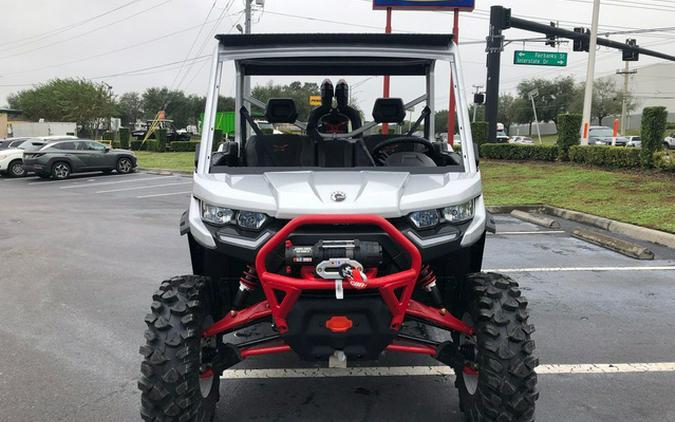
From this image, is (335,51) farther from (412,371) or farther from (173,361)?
(412,371)

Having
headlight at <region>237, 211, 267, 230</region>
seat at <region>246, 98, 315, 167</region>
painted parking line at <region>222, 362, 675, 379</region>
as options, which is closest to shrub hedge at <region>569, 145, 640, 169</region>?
painted parking line at <region>222, 362, 675, 379</region>

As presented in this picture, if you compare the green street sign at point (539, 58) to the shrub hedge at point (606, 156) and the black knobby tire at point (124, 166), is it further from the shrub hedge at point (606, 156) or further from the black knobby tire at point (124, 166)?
the black knobby tire at point (124, 166)

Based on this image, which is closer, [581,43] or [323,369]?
[323,369]

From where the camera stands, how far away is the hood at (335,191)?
8.96 ft

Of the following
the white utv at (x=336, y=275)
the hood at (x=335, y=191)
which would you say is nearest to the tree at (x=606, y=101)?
the white utv at (x=336, y=275)

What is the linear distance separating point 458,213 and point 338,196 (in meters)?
0.65

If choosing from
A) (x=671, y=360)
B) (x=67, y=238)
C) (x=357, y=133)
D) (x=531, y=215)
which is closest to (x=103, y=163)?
(x=67, y=238)

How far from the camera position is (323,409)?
356 cm

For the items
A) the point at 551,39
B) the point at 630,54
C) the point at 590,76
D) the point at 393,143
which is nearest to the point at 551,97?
the point at 630,54

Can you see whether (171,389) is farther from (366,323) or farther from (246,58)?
(246,58)

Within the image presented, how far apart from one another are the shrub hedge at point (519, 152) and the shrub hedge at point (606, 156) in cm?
128

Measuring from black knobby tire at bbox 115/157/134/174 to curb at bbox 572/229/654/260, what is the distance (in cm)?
2053

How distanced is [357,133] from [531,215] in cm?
782

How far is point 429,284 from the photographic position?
309 centimetres
